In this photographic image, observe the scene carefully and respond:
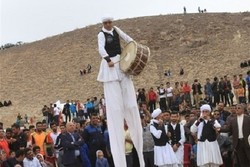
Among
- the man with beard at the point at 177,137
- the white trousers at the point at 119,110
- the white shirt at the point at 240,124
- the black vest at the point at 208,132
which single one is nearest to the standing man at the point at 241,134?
the white shirt at the point at 240,124

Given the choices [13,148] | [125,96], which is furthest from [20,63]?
[125,96]

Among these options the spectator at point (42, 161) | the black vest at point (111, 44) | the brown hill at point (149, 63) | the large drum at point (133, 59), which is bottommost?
the spectator at point (42, 161)

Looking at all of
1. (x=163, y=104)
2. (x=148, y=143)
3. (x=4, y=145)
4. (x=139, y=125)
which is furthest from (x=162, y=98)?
(x=139, y=125)

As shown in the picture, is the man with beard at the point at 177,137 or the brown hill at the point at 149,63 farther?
the brown hill at the point at 149,63

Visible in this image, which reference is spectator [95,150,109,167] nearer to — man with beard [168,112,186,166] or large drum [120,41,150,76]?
man with beard [168,112,186,166]

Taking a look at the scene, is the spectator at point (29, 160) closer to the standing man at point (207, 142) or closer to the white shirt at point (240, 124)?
the standing man at point (207, 142)

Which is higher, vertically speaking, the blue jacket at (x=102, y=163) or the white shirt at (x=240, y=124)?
the white shirt at (x=240, y=124)

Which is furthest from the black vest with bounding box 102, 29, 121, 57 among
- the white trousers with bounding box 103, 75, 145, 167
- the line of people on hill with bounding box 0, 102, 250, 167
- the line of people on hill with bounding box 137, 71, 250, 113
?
the line of people on hill with bounding box 137, 71, 250, 113

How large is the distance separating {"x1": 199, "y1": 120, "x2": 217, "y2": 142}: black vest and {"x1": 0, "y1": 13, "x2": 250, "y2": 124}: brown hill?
31318 millimetres

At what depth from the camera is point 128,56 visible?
33.7 feet

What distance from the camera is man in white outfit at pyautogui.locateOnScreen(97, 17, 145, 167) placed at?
10.4m

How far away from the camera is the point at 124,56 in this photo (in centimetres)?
1035

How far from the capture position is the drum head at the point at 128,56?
33.4 feet

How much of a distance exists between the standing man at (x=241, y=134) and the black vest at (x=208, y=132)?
0.61m
